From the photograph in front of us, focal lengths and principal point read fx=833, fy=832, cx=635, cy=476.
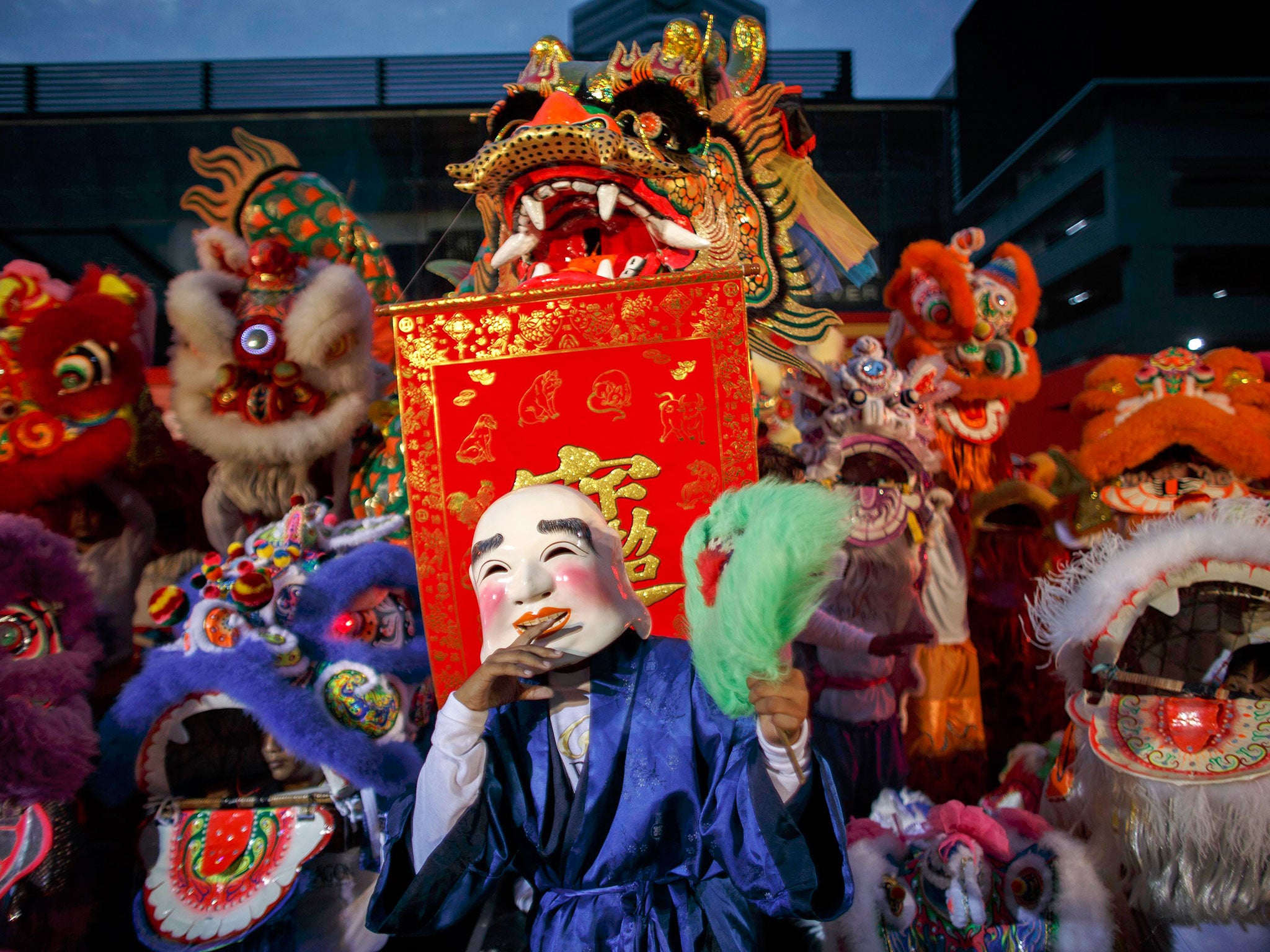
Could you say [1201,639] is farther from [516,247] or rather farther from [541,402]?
[516,247]

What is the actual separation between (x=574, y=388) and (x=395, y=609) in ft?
2.99

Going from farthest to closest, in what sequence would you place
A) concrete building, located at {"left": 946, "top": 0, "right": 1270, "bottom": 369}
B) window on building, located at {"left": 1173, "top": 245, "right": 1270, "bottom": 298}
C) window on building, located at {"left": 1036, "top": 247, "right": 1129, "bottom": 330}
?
window on building, located at {"left": 1036, "top": 247, "right": 1129, "bottom": 330}, window on building, located at {"left": 1173, "top": 245, "right": 1270, "bottom": 298}, concrete building, located at {"left": 946, "top": 0, "right": 1270, "bottom": 369}

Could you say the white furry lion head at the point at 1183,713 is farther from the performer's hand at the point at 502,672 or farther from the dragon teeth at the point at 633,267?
the dragon teeth at the point at 633,267

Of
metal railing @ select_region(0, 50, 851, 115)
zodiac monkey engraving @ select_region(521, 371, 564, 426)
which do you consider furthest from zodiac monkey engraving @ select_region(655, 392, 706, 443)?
metal railing @ select_region(0, 50, 851, 115)

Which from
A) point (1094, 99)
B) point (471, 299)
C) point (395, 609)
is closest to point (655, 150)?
point (471, 299)

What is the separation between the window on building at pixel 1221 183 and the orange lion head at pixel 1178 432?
2050 mm

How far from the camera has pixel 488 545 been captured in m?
1.49

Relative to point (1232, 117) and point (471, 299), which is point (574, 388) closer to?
point (471, 299)

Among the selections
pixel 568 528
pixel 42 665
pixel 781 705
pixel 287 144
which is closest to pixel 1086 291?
pixel 568 528

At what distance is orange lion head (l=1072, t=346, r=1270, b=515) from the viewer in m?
2.89

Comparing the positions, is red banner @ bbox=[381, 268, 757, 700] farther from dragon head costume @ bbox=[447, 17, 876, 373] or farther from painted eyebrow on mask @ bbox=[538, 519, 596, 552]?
painted eyebrow on mask @ bbox=[538, 519, 596, 552]

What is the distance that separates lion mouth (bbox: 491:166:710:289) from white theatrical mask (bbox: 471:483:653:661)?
0.97 m

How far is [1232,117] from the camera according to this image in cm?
454

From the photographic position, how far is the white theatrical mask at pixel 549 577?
141cm
